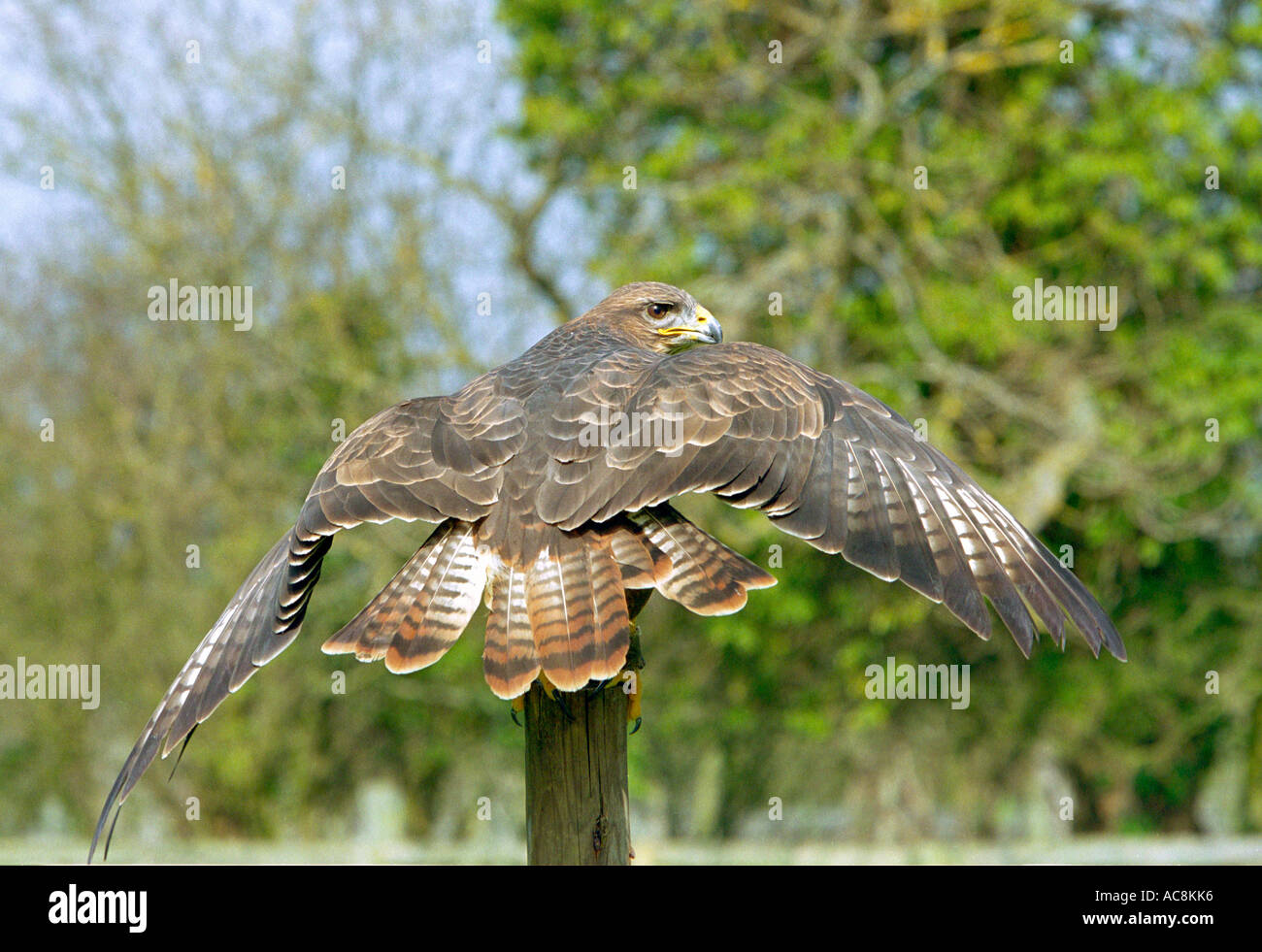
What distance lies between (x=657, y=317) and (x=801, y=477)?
1792mm

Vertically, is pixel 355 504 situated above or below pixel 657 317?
below

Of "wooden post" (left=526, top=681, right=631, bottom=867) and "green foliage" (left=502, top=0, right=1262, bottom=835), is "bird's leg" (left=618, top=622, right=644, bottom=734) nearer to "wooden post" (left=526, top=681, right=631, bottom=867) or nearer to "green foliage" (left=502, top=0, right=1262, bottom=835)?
"wooden post" (left=526, top=681, right=631, bottom=867)

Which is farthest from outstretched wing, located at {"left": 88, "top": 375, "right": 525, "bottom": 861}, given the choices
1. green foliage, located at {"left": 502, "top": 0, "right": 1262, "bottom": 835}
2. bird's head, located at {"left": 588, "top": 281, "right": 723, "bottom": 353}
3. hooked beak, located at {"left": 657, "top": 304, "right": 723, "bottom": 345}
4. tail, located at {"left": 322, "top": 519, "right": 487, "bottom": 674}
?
green foliage, located at {"left": 502, "top": 0, "right": 1262, "bottom": 835}

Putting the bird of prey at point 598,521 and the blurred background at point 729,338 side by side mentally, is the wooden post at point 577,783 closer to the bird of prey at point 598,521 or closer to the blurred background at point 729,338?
the bird of prey at point 598,521

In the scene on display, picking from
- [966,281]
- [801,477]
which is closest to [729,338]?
[966,281]

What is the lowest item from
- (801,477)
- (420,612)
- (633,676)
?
(633,676)

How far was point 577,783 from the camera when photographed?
3.51 m

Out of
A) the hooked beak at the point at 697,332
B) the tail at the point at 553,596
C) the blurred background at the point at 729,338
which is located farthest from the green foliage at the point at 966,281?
the tail at the point at 553,596

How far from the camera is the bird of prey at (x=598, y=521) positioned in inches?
141

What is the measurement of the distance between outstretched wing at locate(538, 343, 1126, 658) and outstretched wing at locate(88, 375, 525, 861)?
0.21m

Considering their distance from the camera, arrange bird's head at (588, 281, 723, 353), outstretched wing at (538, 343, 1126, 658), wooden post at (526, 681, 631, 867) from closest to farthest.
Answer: wooden post at (526, 681, 631, 867)
outstretched wing at (538, 343, 1126, 658)
bird's head at (588, 281, 723, 353)

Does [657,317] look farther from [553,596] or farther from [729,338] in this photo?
[729,338]

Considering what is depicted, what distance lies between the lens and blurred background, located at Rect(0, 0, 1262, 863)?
38.0 ft

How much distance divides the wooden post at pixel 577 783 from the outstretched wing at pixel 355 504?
0.62m
